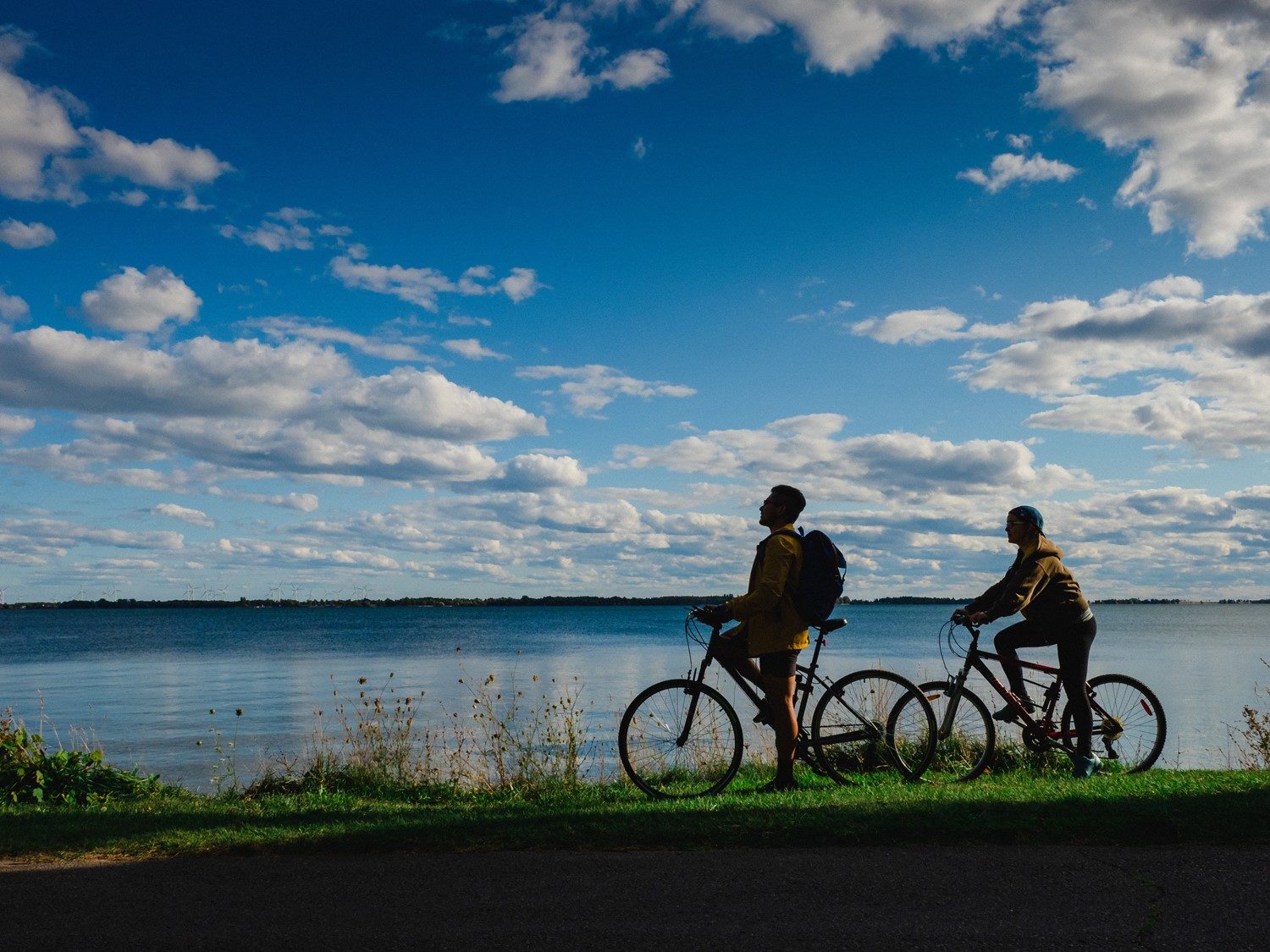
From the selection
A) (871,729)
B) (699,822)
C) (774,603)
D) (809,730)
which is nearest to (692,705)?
(809,730)

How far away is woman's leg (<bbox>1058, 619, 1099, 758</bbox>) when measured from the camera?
328 inches

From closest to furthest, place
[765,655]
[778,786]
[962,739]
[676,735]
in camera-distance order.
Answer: [765,655] < [778,786] < [676,735] < [962,739]

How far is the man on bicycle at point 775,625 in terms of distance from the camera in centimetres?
741

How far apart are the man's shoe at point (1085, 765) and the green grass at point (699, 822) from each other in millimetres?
614

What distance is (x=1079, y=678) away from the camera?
8.33 meters

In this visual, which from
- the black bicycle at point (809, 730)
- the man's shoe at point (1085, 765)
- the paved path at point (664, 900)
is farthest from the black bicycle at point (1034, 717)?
the paved path at point (664, 900)

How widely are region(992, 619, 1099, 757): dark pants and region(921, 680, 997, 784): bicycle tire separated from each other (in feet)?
1.64

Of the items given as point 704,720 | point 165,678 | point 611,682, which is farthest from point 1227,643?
point 704,720

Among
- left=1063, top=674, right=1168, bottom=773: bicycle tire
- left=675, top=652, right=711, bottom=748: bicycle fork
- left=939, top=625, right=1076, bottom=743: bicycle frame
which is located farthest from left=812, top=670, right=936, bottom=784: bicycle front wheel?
left=1063, top=674, right=1168, bottom=773: bicycle tire

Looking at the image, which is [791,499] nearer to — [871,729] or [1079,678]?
[871,729]

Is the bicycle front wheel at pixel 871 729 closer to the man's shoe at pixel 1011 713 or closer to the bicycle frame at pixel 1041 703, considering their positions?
the bicycle frame at pixel 1041 703

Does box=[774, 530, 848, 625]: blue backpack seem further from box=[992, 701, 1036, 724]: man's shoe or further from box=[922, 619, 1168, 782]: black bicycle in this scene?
box=[992, 701, 1036, 724]: man's shoe

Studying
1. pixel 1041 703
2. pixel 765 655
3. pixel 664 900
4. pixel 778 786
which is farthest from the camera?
pixel 1041 703

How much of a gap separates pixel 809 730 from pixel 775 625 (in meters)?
1.11
